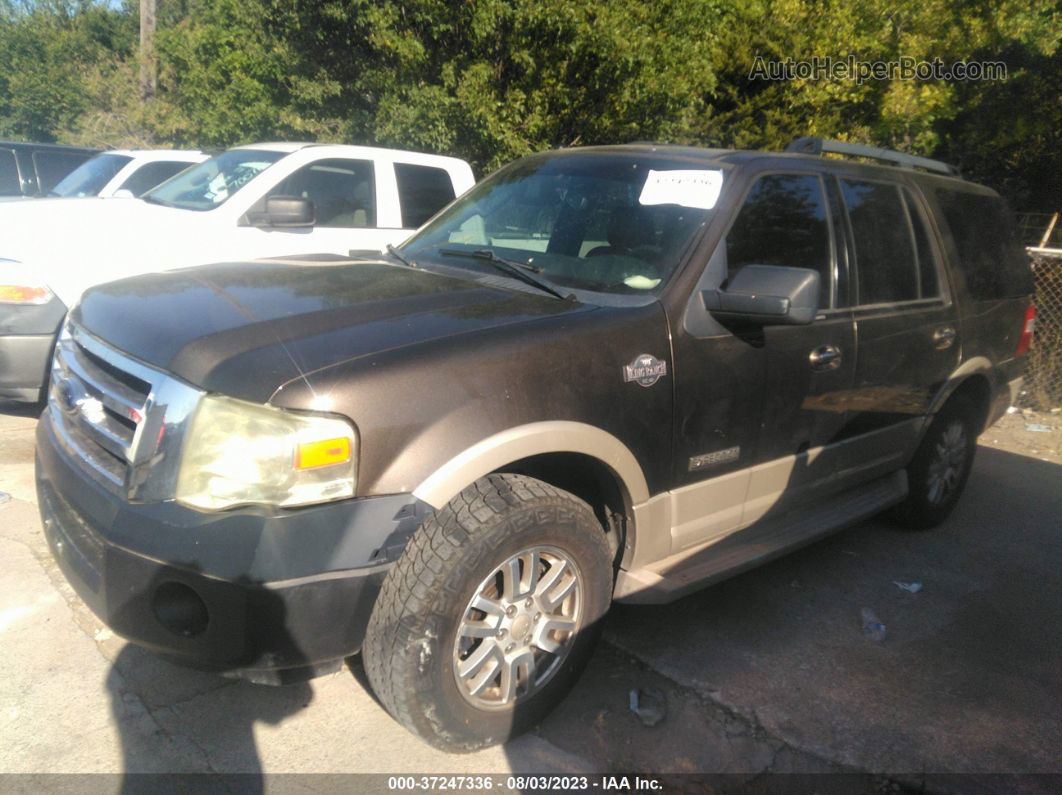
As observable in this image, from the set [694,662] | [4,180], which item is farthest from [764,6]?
[694,662]

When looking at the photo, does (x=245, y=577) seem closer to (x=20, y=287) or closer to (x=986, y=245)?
(x=20, y=287)

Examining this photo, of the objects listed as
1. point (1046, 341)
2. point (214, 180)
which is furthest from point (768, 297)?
point (1046, 341)

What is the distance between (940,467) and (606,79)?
752cm

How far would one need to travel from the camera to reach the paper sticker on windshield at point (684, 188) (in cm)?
341

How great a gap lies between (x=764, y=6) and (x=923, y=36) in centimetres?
267

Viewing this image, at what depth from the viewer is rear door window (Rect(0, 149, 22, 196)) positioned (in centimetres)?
1011

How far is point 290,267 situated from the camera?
3457mm

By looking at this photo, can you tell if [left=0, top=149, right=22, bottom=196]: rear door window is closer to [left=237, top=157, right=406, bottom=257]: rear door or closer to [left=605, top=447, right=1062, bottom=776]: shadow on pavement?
[left=237, top=157, right=406, bottom=257]: rear door

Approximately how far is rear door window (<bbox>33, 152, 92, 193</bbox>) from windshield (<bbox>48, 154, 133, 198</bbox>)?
63 centimetres

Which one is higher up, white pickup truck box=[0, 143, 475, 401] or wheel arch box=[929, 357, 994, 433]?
white pickup truck box=[0, 143, 475, 401]

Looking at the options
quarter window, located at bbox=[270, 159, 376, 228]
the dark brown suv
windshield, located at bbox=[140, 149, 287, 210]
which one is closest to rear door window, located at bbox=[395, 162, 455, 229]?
quarter window, located at bbox=[270, 159, 376, 228]

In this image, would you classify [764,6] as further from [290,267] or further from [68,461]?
[68,461]

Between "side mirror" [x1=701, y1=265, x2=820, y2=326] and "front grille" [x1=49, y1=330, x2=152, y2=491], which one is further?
"side mirror" [x1=701, y1=265, x2=820, y2=326]
